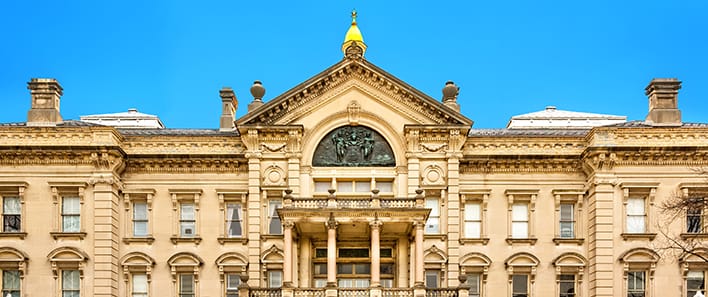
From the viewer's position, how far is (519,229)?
142ft

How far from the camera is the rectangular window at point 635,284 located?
4203 cm

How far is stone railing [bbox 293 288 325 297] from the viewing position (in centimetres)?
3978

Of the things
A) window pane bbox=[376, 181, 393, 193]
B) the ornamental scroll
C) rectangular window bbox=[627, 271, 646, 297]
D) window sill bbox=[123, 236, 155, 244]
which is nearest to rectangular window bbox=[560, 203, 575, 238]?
rectangular window bbox=[627, 271, 646, 297]

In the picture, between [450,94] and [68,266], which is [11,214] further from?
[450,94]

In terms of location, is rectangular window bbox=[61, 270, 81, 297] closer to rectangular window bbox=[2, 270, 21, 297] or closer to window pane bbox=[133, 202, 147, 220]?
rectangular window bbox=[2, 270, 21, 297]

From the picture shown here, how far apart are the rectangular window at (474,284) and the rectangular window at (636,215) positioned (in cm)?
677

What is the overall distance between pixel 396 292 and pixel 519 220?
23.1 feet

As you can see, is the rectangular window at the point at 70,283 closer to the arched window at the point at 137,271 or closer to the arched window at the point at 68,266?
the arched window at the point at 68,266

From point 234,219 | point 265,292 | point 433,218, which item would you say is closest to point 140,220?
point 234,219

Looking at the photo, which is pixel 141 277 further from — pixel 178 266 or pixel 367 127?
pixel 367 127

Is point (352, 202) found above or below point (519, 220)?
above

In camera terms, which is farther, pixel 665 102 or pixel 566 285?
pixel 665 102

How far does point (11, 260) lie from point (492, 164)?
69.0ft

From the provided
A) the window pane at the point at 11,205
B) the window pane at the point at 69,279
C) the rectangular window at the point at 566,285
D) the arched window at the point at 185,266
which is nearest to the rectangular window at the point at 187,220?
the arched window at the point at 185,266
